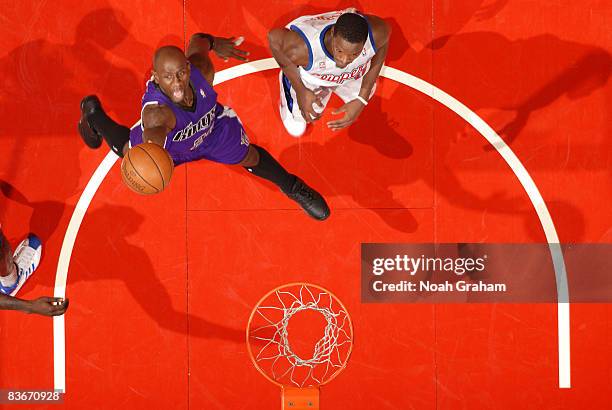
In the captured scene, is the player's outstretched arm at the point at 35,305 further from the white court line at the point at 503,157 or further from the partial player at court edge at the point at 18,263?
the white court line at the point at 503,157

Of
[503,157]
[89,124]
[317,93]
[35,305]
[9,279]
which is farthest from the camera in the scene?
[503,157]

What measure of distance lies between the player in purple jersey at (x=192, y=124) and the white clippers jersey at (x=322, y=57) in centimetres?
60

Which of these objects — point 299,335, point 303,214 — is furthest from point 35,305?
point 303,214

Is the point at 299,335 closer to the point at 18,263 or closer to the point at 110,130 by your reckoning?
the point at 110,130

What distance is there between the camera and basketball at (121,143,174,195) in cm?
418

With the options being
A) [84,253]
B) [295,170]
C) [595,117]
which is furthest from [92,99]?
[595,117]

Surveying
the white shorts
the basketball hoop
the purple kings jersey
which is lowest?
the basketball hoop

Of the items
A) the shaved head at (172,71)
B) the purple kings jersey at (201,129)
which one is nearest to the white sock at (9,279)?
the purple kings jersey at (201,129)

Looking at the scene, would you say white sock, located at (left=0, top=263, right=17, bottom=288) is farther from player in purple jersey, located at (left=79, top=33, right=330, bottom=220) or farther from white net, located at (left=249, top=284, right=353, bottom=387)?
white net, located at (left=249, top=284, right=353, bottom=387)

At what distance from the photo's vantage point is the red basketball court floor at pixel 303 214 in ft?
19.5

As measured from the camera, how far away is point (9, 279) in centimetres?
579

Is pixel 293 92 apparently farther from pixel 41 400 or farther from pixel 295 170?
pixel 41 400

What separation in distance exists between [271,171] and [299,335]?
5.13ft

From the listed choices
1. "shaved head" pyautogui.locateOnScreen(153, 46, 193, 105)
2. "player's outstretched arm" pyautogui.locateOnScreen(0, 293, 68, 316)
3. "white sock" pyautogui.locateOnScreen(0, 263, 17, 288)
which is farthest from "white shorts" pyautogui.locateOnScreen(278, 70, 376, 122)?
"white sock" pyautogui.locateOnScreen(0, 263, 17, 288)
